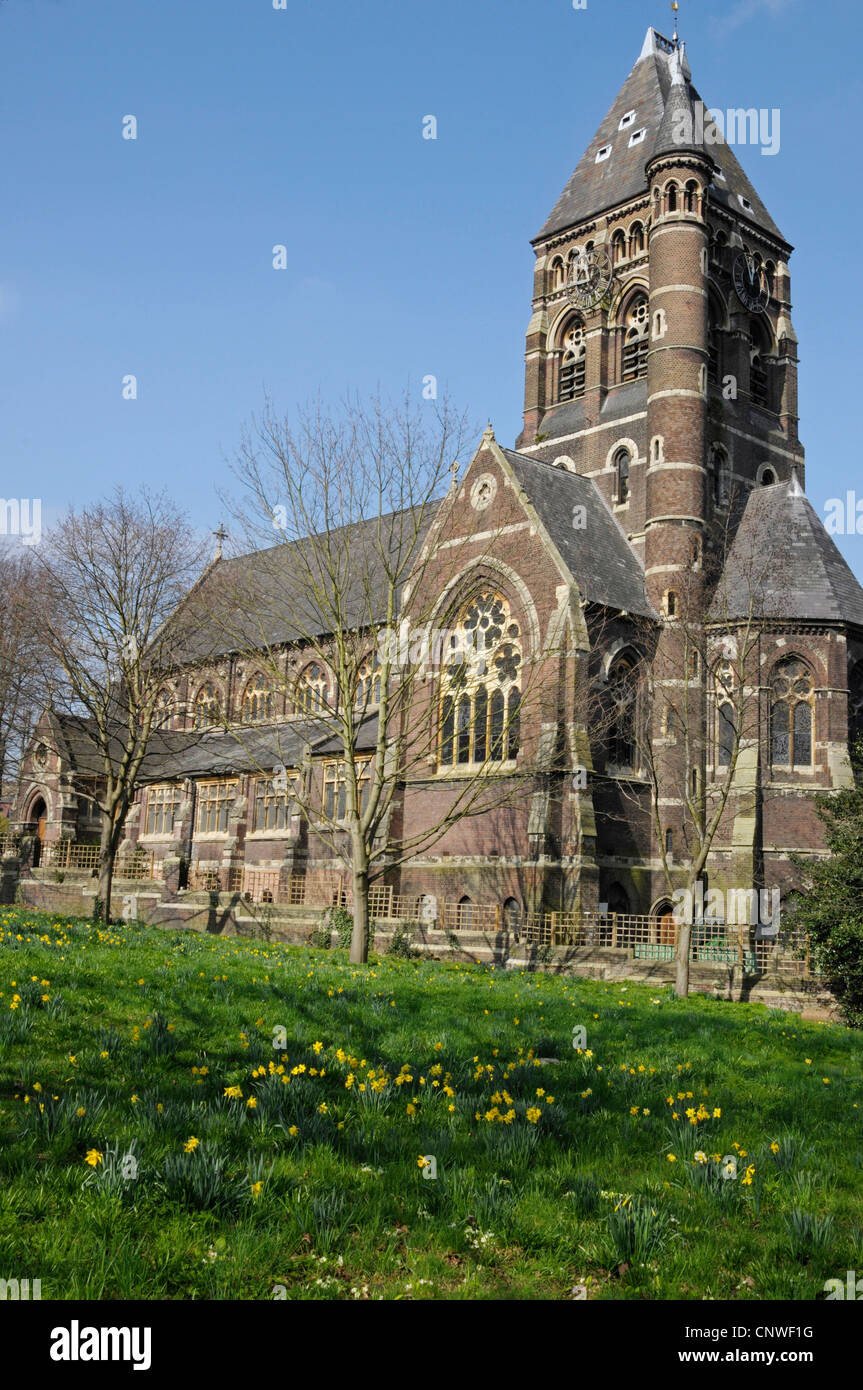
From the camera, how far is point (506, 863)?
30.3 metres

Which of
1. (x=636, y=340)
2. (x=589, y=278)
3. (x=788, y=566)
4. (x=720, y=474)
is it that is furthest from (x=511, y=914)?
(x=589, y=278)

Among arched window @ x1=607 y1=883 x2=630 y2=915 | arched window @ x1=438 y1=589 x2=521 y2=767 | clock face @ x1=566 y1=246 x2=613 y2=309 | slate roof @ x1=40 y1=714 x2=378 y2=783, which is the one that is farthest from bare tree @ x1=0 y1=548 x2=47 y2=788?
clock face @ x1=566 y1=246 x2=613 y2=309

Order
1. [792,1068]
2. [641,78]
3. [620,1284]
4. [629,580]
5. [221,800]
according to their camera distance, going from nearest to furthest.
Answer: [620,1284]
[792,1068]
[629,580]
[221,800]
[641,78]

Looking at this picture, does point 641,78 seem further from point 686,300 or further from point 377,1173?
point 377,1173

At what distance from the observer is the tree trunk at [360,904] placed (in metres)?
21.5

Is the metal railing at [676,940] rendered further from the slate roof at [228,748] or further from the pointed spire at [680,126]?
the pointed spire at [680,126]

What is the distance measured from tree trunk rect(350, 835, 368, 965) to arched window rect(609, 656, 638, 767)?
11136 mm

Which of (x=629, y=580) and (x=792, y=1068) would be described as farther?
(x=629, y=580)

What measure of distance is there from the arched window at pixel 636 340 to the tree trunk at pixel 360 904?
23856 millimetres

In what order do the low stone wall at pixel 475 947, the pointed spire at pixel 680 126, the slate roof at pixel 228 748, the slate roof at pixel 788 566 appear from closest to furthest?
1. the low stone wall at pixel 475 947
2. the slate roof at pixel 788 566
3. the slate roof at pixel 228 748
4. the pointed spire at pixel 680 126

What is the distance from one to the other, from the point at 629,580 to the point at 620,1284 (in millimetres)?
30299

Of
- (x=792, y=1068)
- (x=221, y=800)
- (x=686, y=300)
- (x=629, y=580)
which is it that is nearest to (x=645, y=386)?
(x=686, y=300)

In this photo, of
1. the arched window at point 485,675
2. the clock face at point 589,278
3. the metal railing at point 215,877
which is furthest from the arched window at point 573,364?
the metal railing at point 215,877

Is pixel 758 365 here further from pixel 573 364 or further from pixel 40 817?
pixel 40 817
